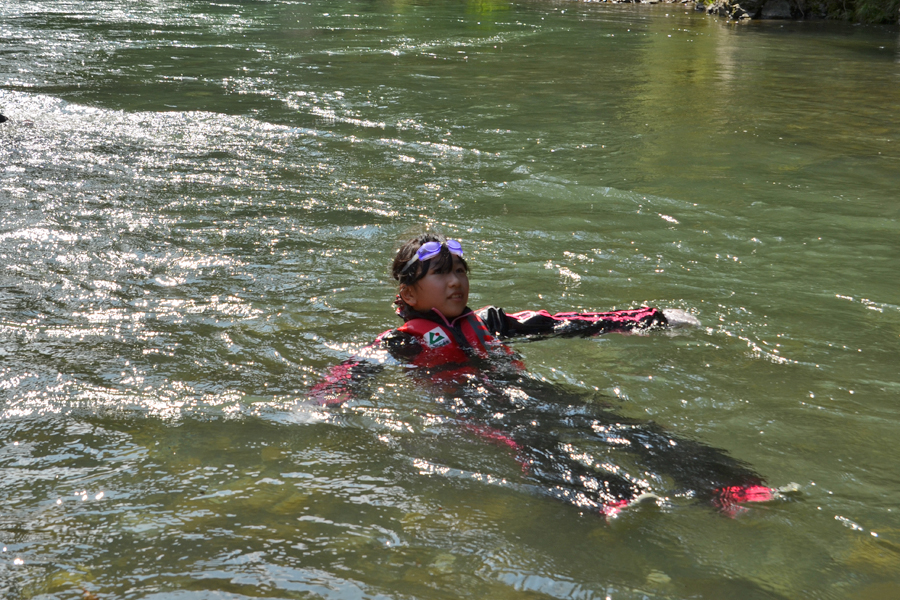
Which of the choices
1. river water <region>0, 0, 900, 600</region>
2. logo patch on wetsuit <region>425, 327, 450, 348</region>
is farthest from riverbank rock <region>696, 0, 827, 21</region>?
logo patch on wetsuit <region>425, 327, 450, 348</region>

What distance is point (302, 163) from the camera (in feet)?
32.6

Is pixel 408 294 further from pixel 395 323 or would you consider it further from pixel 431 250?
pixel 395 323

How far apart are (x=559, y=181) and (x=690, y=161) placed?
186 cm

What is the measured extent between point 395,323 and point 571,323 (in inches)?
53.9

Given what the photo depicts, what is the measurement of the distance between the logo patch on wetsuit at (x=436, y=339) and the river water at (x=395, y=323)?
11.1 inches

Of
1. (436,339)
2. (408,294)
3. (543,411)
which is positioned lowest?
(543,411)

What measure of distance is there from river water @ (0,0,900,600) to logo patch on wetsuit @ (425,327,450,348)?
0.93ft

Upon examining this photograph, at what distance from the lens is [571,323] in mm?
5094

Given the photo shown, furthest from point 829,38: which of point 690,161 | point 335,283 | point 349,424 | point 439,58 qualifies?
point 349,424

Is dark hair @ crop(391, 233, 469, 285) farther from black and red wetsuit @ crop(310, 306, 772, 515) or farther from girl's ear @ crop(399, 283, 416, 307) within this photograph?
black and red wetsuit @ crop(310, 306, 772, 515)

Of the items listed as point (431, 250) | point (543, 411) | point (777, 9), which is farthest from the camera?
point (777, 9)

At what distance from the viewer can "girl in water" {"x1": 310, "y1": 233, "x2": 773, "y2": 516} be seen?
3.73 metres

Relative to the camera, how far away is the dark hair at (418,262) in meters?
4.86

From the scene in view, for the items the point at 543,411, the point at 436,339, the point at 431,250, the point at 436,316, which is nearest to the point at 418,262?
the point at 431,250
